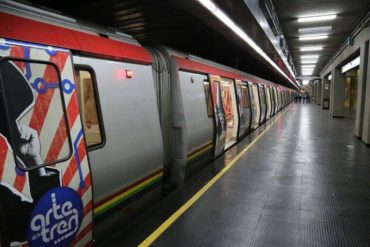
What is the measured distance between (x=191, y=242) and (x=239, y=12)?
4945mm

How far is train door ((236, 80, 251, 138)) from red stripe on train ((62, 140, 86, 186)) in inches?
291

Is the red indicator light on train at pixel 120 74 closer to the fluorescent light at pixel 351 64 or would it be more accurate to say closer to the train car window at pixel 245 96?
A: the train car window at pixel 245 96

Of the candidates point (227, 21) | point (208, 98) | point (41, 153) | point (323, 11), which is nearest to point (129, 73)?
point (41, 153)

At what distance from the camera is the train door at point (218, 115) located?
6.76m

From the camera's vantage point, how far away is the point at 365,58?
1000 centimetres

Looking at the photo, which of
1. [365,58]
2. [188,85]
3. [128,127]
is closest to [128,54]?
[128,127]

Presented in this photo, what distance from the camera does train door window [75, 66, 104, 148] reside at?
9.91ft

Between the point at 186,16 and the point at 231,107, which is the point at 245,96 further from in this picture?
the point at 186,16

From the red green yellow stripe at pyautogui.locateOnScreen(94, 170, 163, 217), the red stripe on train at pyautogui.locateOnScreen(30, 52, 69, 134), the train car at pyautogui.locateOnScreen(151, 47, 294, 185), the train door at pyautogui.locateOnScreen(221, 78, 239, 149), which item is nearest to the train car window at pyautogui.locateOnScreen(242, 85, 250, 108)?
the train door at pyautogui.locateOnScreen(221, 78, 239, 149)

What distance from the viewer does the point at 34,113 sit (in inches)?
91.9

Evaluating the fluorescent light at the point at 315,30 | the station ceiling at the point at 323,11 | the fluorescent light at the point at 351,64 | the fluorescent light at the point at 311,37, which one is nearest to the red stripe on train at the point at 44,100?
the station ceiling at the point at 323,11

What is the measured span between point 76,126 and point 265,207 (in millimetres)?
2890

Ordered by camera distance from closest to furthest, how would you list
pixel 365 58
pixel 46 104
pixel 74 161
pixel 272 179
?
pixel 46 104 < pixel 74 161 < pixel 272 179 < pixel 365 58

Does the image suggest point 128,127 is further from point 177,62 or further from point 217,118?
point 217,118
